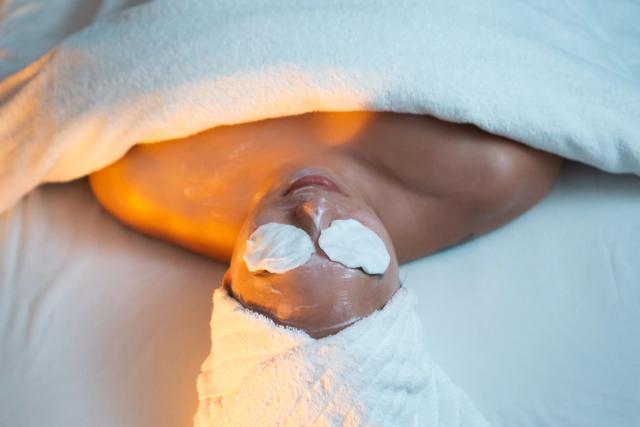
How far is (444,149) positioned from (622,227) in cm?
32

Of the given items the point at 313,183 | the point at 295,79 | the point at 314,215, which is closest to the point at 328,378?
the point at 314,215

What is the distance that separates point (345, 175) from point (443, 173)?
0.14 metres

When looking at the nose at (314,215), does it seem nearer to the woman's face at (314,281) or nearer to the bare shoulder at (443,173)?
the woman's face at (314,281)

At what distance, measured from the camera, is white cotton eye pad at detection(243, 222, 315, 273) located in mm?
988

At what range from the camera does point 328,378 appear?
0.90 m

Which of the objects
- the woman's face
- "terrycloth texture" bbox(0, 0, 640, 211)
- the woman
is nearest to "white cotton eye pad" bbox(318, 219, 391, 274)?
the woman's face

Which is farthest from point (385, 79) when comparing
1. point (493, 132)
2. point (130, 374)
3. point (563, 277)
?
point (130, 374)

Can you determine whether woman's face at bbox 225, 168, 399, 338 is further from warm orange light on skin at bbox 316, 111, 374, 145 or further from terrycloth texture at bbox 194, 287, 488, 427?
warm orange light on skin at bbox 316, 111, 374, 145

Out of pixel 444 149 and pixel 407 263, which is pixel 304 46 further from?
pixel 407 263

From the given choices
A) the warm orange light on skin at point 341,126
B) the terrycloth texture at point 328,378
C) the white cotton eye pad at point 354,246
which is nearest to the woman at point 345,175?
the warm orange light on skin at point 341,126

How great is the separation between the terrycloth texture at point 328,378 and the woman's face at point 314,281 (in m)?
0.02

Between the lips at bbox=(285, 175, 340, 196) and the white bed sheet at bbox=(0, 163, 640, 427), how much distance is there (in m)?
0.18

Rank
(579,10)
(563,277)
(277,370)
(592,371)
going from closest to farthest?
(277,370) → (592,371) → (563,277) → (579,10)

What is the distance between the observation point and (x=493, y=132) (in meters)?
1.22
